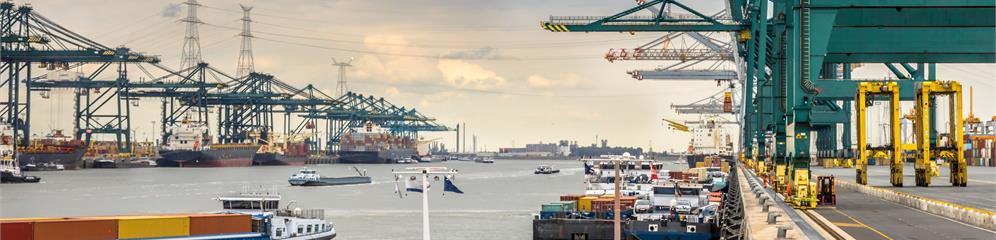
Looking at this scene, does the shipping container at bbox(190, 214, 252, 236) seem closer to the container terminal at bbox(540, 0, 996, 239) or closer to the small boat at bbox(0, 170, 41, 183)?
the container terminal at bbox(540, 0, 996, 239)

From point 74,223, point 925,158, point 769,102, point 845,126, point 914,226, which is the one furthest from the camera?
point 845,126

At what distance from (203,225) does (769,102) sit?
40447 millimetres

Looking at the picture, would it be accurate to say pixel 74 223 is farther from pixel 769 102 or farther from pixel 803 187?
pixel 769 102

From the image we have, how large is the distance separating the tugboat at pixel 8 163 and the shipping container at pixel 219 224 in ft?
352

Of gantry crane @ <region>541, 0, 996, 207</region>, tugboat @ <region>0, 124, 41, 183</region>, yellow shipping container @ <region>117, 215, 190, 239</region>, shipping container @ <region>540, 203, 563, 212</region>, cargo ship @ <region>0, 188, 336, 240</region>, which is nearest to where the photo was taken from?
gantry crane @ <region>541, 0, 996, 207</region>

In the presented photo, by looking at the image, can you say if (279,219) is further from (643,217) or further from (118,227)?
(643,217)

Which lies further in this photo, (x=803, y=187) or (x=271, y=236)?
(x=271, y=236)

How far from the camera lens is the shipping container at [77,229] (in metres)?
48.7

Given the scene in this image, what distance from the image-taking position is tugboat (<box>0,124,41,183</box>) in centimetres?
15550

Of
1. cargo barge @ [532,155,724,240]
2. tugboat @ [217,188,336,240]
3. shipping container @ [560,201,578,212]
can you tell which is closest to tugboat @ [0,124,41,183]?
tugboat @ [217,188,336,240]

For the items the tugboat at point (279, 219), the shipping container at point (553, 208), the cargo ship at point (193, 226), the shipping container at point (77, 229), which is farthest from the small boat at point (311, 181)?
the shipping container at point (77, 229)

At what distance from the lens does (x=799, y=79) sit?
1697 inches

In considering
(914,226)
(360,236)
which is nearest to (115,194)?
(360,236)

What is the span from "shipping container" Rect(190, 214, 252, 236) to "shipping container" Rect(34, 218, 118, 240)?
3.74 m
